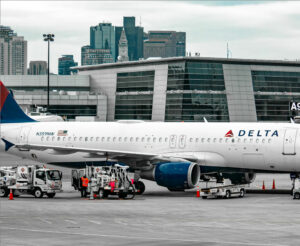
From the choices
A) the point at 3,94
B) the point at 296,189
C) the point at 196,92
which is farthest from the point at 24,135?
the point at 196,92

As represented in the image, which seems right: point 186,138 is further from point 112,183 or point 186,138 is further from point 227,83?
point 227,83

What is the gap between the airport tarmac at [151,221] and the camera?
995 inches

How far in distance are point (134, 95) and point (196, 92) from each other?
1752 cm

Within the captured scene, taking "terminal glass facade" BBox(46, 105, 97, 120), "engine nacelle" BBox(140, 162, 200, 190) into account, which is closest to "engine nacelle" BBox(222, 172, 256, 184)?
"engine nacelle" BBox(140, 162, 200, 190)

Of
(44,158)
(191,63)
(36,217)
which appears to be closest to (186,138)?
(44,158)

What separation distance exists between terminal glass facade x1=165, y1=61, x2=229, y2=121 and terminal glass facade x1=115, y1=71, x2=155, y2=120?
6.83 meters

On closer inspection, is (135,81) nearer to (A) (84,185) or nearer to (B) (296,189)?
(A) (84,185)

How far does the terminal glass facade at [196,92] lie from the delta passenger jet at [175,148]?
3483 inches

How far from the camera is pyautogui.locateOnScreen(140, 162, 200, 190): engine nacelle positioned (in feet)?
144

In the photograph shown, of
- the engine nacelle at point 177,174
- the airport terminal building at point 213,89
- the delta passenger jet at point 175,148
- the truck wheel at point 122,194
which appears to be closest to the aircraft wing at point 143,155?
the delta passenger jet at point 175,148

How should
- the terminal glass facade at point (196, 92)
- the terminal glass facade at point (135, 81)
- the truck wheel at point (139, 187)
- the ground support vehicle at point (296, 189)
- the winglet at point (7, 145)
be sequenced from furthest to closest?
the terminal glass facade at point (135, 81) → the terminal glass facade at point (196, 92) → the winglet at point (7, 145) → the truck wheel at point (139, 187) → the ground support vehicle at point (296, 189)

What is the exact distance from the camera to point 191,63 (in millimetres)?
139375

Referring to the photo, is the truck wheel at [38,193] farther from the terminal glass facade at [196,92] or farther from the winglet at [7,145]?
the terminal glass facade at [196,92]

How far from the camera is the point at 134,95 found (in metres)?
152
